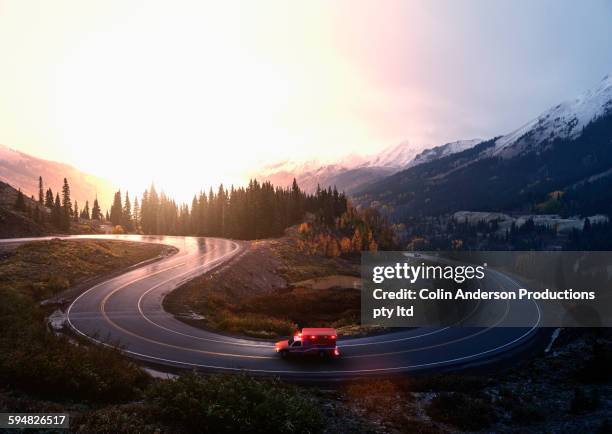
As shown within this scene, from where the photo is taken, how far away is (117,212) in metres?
157

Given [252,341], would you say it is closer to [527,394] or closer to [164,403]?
[164,403]

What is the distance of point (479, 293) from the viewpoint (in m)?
69.8

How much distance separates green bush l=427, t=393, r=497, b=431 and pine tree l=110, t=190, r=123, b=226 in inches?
6160

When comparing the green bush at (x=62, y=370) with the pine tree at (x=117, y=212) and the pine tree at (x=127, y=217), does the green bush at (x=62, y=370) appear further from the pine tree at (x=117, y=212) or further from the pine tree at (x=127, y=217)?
the pine tree at (x=117, y=212)

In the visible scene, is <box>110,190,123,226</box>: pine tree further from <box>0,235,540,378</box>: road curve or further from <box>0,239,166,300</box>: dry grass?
<box>0,235,540,378</box>: road curve

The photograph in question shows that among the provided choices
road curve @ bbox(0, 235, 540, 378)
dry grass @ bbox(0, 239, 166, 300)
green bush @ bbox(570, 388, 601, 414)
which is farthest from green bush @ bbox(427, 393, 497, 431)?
dry grass @ bbox(0, 239, 166, 300)

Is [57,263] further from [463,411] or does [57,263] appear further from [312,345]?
[463,411]

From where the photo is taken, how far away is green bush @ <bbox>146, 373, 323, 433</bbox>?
44.6ft

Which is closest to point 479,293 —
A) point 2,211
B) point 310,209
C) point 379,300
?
point 379,300

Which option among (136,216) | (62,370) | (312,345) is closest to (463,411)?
(312,345)

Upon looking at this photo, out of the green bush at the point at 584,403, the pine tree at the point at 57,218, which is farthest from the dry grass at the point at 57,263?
the green bush at the point at 584,403

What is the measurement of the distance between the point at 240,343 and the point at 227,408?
16.8m

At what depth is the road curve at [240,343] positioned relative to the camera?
1016 inches

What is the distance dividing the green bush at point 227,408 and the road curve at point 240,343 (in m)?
9.05
